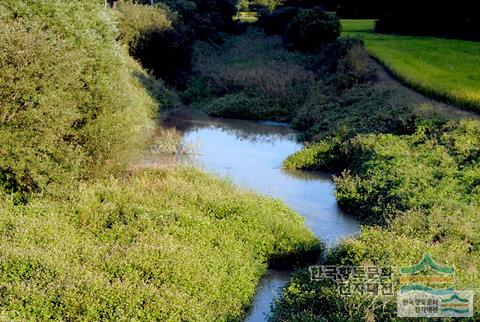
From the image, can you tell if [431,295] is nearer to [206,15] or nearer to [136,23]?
[136,23]

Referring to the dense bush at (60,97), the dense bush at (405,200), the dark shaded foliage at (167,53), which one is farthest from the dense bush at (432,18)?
the dense bush at (60,97)

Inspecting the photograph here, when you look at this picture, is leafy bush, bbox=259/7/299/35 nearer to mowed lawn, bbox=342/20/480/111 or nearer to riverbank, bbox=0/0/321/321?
mowed lawn, bbox=342/20/480/111

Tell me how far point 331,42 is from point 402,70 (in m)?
13.4

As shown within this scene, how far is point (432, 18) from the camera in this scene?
4488 cm

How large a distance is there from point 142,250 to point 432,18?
128 ft

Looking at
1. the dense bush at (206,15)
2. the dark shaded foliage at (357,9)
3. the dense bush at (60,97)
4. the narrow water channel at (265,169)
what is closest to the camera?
the dense bush at (60,97)

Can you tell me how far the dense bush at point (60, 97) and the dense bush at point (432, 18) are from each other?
29983mm

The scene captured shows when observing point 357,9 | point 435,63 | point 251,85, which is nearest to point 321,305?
point 435,63

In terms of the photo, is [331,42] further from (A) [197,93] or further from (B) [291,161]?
(B) [291,161]

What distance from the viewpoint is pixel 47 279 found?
9.90 meters

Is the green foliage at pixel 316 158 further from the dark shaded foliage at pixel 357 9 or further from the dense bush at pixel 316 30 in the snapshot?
the dark shaded foliage at pixel 357 9

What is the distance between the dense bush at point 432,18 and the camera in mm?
40500

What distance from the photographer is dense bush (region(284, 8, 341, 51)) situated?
41.8 m

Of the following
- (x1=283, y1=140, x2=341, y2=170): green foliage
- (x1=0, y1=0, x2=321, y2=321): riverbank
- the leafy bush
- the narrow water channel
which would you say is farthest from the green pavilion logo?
the leafy bush
